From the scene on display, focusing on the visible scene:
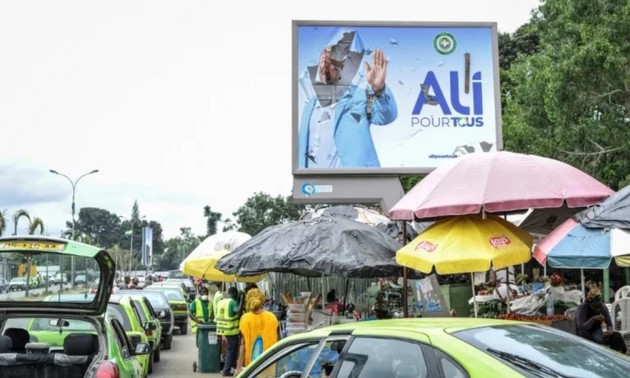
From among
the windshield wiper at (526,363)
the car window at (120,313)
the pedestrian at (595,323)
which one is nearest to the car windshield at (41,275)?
the windshield wiper at (526,363)

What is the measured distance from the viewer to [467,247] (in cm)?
971

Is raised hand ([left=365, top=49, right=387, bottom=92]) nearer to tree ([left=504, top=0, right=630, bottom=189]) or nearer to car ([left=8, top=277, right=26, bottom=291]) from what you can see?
tree ([left=504, top=0, right=630, bottom=189])

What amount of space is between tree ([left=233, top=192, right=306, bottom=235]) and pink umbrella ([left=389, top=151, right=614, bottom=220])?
57029 mm

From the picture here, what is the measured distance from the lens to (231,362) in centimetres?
1441

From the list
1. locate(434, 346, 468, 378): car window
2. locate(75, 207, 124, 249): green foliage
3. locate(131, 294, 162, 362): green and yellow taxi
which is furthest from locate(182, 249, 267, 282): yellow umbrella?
locate(75, 207, 124, 249): green foliage

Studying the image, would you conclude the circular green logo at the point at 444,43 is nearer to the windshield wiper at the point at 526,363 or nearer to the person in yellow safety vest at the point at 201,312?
the person in yellow safety vest at the point at 201,312

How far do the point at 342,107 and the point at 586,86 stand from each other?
5.88 m

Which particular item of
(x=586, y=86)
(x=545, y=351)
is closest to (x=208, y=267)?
(x=586, y=86)

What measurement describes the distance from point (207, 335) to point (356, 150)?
562 centimetres

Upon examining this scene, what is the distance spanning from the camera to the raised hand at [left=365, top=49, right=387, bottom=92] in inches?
730

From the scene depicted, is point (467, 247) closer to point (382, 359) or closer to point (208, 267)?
point (382, 359)

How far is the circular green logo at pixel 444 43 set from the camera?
18.8 m

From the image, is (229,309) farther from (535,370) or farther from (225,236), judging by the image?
(535,370)

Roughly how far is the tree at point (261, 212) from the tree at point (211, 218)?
31.8 m
